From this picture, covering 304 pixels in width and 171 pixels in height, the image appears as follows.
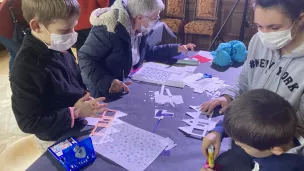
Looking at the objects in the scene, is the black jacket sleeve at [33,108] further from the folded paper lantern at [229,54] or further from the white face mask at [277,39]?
the folded paper lantern at [229,54]

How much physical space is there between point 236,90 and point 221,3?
3.13 m

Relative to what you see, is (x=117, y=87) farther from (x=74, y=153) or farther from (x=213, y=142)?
(x=213, y=142)

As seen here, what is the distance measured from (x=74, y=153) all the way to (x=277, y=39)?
91 cm

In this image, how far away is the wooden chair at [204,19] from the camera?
3951 mm

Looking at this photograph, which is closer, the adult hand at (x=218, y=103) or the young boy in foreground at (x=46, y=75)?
the young boy in foreground at (x=46, y=75)

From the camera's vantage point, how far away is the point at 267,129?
2.79 feet

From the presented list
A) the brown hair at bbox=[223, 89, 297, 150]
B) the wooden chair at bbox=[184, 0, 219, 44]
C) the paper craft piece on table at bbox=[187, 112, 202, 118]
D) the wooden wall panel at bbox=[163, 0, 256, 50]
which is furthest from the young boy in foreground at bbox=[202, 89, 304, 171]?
the wooden wall panel at bbox=[163, 0, 256, 50]

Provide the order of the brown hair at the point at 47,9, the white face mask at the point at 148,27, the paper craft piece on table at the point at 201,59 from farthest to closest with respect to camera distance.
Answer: the paper craft piece on table at the point at 201,59 < the white face mask at the point at 148,27 < the brown hair at the point at 47,9

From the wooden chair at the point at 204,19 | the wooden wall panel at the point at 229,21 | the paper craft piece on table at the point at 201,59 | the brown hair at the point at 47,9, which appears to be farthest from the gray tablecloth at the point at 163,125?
the wooden wall panel at the point at 229,21

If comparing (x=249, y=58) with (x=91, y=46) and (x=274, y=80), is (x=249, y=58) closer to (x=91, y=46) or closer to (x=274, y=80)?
(x=274, y=80)

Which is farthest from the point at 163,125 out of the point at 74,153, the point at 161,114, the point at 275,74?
the point at 275,74

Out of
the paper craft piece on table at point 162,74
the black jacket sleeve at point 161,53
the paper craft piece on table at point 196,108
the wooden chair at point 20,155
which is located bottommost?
the wooden chair at point 20,155

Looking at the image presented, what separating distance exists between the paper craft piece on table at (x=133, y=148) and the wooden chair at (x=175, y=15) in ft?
9.92

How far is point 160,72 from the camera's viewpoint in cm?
186
